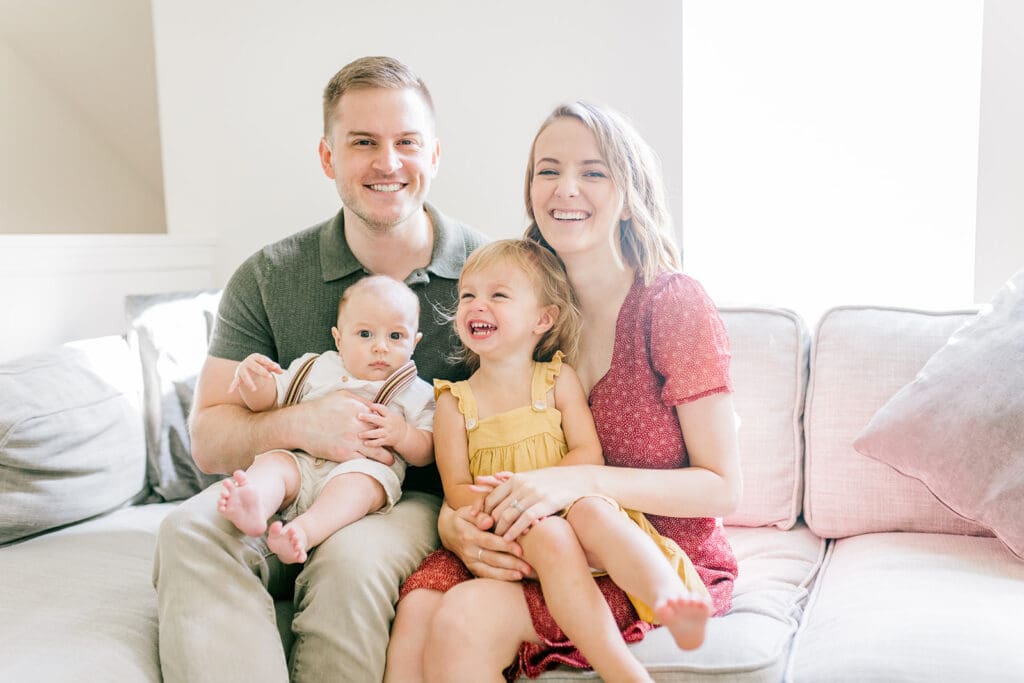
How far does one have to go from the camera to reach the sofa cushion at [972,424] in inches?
59.9

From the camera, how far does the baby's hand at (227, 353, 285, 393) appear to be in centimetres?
167

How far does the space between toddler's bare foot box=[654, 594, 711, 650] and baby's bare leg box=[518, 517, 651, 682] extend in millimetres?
136

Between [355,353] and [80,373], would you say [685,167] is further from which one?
[80,373]

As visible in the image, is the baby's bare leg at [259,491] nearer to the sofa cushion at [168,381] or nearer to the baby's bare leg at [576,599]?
the baby's bare leg at [576,599]

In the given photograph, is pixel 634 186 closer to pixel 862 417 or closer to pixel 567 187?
pixel 567 187

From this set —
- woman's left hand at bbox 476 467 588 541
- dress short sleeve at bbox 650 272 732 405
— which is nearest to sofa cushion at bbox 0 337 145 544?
woman's left hand at bbox 476 467 588 541

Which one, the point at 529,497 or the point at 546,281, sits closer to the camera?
the point at 529,497

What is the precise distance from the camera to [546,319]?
1637 millimetres

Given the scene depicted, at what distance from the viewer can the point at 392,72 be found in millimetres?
1839

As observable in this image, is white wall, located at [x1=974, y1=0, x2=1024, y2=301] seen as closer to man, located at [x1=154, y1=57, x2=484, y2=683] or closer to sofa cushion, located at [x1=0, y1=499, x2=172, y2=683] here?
man, located at [x1=154, y1=57, x2=484, y2=683]

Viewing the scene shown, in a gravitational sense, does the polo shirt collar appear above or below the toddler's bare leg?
above

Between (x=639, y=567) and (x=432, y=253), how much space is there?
89 cm

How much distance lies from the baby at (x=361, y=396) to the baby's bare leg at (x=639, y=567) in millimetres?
374

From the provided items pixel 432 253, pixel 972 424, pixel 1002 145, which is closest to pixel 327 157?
pixel 432 253
